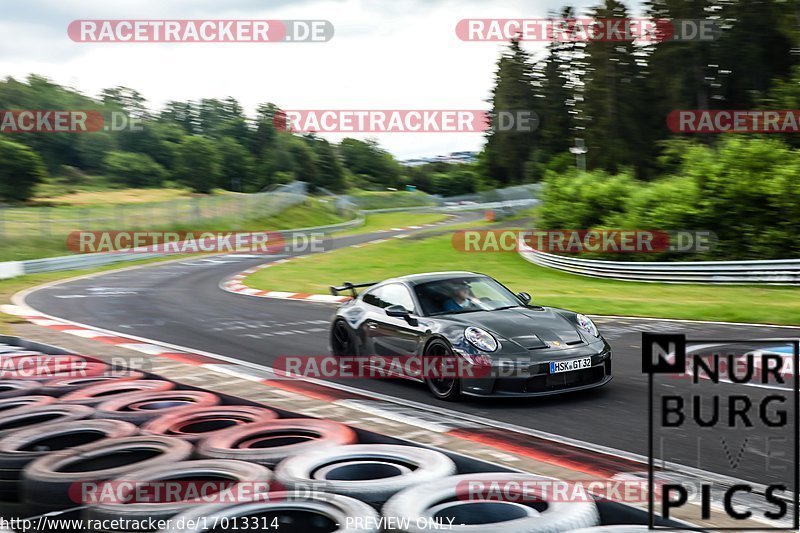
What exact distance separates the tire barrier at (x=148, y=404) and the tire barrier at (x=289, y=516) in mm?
2435

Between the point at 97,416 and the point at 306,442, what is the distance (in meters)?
1.69

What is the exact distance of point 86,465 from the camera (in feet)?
16.2

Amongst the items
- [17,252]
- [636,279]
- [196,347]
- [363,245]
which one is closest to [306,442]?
[196,347]

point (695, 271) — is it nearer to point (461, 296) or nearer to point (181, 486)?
point (461, 296)

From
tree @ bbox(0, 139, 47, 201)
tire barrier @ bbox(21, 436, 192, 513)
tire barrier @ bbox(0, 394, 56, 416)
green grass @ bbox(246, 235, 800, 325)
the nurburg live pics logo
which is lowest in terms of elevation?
green grass @ bbox(246, 235, 800, 325)

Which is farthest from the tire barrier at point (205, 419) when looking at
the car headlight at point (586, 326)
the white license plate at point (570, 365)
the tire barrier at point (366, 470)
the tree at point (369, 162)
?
the tree at point (369, 162)

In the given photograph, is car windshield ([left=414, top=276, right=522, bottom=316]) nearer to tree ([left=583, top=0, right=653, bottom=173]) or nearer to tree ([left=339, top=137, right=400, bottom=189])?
tree ([left=583, top=0, right=653, bottom=173])

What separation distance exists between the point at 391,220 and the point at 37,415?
193ft

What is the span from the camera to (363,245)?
40.5 m

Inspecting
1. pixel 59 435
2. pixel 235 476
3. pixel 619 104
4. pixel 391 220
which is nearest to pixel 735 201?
pixel 59 435

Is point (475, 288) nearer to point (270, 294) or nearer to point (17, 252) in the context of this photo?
point (270, 294)

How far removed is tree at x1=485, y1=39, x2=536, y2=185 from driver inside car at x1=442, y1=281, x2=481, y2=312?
7116 cm

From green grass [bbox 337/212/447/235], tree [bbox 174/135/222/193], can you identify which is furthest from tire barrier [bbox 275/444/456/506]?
tree [bbox 174/135/222/193]

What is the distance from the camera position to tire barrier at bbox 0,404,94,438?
605 cm
